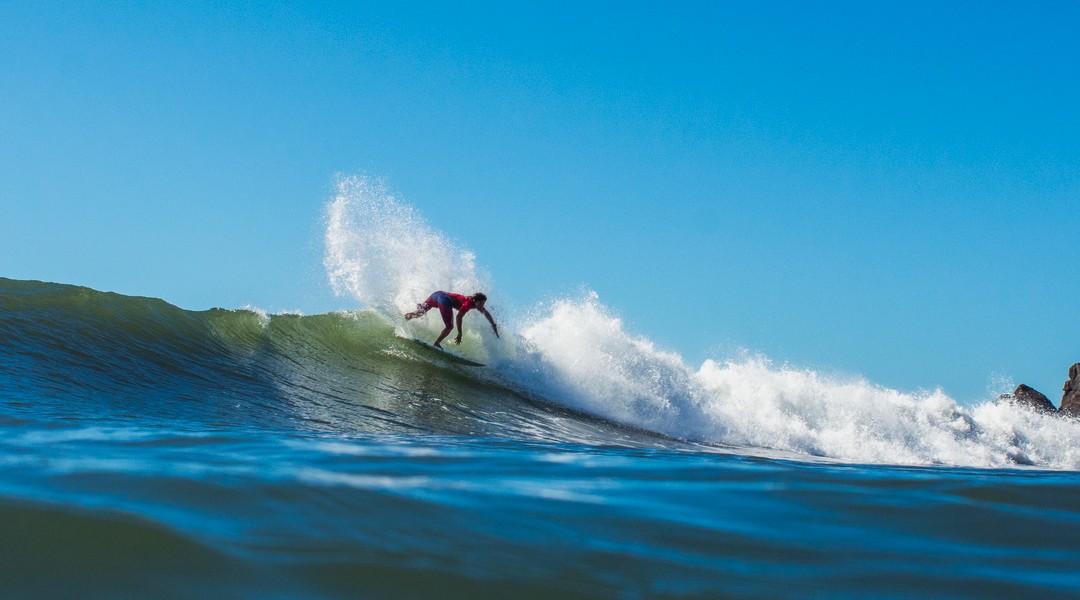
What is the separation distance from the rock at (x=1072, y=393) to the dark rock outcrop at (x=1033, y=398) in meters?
1.70

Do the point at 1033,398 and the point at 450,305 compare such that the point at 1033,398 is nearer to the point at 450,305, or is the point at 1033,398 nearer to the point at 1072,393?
the point at 1072,393

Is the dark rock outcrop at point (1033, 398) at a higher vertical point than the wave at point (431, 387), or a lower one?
higher

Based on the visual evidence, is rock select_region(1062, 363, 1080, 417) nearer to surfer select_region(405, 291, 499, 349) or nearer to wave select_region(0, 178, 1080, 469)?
wave select_region(0, 178, 1080, 469)

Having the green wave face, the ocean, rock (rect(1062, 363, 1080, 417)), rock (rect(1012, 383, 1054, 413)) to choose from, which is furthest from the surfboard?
rock (rect(1062, 363, 1080, 417))

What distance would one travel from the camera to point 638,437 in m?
11.7

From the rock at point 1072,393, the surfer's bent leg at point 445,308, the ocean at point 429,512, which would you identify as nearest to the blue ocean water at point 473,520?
the ocean at point 429,512

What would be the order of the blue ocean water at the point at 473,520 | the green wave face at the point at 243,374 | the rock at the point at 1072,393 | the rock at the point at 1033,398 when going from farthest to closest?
the rock at the point at 1072,393 < the rock at the point at 1033,398 < the green wave face at the point at 243,374 < the blue ocean water at the point at 473,520

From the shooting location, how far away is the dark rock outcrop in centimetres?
2114

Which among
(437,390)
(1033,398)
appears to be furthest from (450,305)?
(1033,398)

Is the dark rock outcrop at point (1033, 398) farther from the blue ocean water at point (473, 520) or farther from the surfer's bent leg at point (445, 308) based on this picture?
the blue ocean water at point (473, 520)

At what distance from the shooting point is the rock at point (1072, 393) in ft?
76.8

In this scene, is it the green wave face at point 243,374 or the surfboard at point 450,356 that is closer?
the green wave face at point 243,374

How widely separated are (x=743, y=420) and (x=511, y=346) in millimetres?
4726

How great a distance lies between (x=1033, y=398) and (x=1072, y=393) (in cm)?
381
